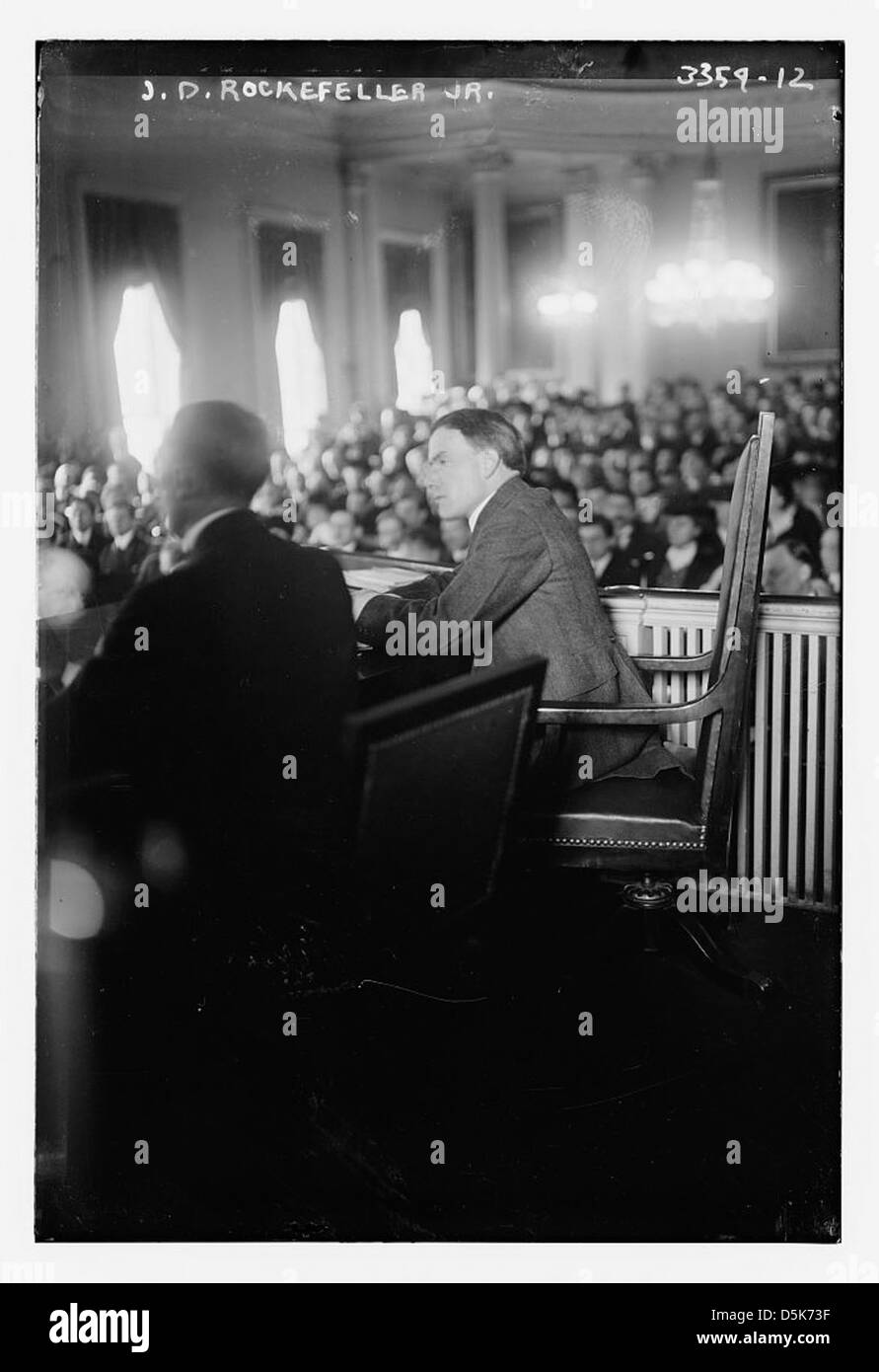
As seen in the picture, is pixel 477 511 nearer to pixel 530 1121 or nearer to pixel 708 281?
pixel 708 281

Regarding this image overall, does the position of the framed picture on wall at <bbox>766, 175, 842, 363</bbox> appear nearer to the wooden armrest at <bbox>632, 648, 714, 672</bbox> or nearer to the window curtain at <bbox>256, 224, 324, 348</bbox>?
the wooden armrest at <bbox>632, 648, 714, 672</bbox>

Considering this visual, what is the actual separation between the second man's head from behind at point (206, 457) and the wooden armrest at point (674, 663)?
2.38ft

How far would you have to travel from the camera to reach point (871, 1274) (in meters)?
2.32

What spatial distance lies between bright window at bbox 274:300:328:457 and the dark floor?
0.82m

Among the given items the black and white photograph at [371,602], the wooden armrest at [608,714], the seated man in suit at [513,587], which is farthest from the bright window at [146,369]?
the wooden armrest at [608,714]

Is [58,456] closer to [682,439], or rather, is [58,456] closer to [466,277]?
[466,277]

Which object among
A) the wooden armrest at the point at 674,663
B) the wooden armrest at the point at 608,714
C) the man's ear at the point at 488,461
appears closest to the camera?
the wooden armrest at the point at 608,714

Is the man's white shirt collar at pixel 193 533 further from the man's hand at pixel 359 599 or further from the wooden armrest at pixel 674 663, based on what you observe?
the wooden armrest at pixel 674 663

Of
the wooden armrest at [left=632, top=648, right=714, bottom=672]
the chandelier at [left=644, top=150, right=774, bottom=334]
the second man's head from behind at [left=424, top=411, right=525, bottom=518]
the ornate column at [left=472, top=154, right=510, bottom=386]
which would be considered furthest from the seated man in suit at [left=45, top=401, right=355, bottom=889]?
the chandelier at [left=644, top=150, right=774, bottom=334]

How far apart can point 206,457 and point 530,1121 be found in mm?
1187

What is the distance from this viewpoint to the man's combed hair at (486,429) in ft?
7.69

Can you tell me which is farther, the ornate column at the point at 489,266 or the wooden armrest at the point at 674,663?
the wooden armrest at the point at 674,663

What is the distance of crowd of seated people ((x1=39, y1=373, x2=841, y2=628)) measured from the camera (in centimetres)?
231
